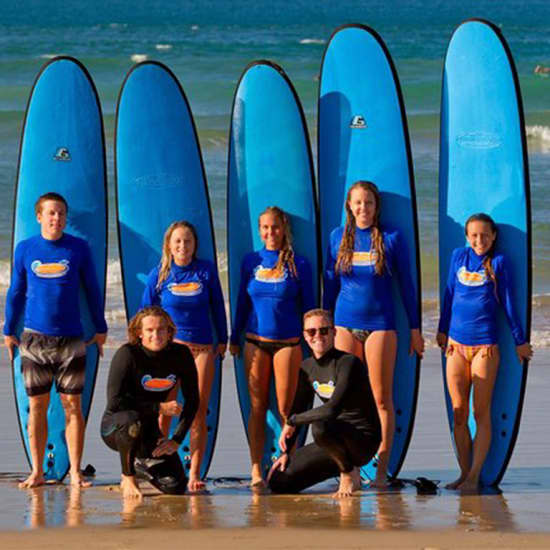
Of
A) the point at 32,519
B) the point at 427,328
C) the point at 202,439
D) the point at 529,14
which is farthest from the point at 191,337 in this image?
the point at 529,14

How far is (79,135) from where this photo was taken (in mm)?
6668

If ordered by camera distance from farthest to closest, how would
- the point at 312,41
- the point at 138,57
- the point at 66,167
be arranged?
the point at 312,41 < the point at 138,57 < the point at 66,167

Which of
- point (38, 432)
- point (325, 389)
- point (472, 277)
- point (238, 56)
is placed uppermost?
point (238, 56)

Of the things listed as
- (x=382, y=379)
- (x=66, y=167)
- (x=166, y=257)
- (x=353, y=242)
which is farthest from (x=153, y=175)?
(x=382, y=379)

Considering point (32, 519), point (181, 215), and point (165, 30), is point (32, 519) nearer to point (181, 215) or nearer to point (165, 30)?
point (181, 215)

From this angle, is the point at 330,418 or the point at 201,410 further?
the point at 201,410

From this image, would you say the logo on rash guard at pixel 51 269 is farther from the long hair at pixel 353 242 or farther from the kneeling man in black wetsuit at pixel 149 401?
the long hair at pixel 353 242

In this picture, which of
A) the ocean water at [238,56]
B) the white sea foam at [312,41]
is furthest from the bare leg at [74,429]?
the white sea foam at [312,41]

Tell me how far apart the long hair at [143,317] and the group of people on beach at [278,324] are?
2.4 inches

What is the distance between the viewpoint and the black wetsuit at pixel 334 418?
223 inches

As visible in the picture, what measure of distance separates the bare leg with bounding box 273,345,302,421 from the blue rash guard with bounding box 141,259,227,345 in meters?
0.32

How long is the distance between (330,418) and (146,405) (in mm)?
798

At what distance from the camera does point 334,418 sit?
18.6 ft

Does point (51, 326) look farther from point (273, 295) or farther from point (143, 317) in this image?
point (273, 295)
